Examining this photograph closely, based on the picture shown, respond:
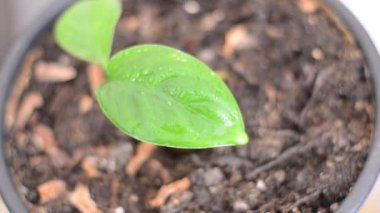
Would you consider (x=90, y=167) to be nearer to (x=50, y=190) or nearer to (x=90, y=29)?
(x=50, y=190)

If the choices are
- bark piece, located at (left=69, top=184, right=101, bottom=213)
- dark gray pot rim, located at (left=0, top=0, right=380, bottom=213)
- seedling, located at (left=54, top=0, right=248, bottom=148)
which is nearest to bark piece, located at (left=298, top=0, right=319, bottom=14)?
dark gray pot rim, located at (left=0, top=0, right=380, bottom=213)

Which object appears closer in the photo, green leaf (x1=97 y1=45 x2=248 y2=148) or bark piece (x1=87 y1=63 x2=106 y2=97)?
green leaf (x1=97 y1=45 x2=248 y2=148)

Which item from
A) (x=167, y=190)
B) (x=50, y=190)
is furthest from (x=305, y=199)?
(x=50, y=190)

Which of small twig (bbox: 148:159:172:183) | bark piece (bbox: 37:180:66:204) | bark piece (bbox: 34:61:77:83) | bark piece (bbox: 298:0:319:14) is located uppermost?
bark piece (bbox: 298:0:319:14)

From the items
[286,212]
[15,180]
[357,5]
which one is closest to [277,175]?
[286,212]

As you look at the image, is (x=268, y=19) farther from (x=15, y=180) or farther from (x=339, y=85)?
(x=15, y=180)

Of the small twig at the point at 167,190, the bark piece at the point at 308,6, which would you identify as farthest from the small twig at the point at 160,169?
the bark piece at the point at 308,6

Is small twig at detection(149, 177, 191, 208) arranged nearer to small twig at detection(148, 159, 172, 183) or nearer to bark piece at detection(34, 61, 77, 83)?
small twig at detection(148, 159, 172, 183)
